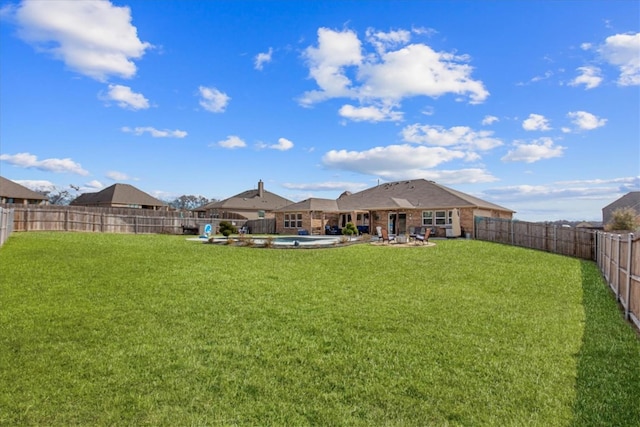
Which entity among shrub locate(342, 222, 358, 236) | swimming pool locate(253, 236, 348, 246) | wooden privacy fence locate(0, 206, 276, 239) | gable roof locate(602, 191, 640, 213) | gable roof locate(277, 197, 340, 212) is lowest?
swimming pool locate(253, 236, 348, 246)

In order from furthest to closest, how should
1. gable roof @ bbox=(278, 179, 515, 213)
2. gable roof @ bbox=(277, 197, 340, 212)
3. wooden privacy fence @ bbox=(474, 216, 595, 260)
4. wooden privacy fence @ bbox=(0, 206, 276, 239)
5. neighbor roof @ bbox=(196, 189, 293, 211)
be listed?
neighbor roof @ bbox=(196, 189, 293, 211) → gable roof @ bbox=(277, 197, 340, 212) → gable roof @ bbox=(278, 179, 515, 213) → wooden privacy fence @ bbox=(0, 206, 276, 239) → wooden privacy fence @ bbox=(474, 216, 595, 260)

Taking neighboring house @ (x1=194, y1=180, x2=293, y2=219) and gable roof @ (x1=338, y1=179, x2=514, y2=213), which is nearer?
gable roof @ (x1=338, y1=179, x2=514, y2=213)

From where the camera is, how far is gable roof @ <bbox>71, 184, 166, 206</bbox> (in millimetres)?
43500

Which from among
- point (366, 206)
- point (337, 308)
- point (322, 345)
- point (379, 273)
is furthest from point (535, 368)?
point (366, 206)

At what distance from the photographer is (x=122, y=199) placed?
144ft

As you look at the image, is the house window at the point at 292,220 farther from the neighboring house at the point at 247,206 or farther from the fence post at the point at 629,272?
the fence post at the point at 629,272

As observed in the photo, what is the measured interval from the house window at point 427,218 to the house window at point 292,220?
10.5 m

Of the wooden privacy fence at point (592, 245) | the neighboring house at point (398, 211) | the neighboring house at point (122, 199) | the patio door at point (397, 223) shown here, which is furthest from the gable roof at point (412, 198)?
the neighboring house at point (122, 199)

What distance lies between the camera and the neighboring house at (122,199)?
4338cm

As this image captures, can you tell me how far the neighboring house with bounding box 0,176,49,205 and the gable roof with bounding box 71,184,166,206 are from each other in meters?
7.29

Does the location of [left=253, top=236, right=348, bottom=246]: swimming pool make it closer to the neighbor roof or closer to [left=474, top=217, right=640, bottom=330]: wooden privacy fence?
[left=474, top=217, right=640, bottom=330]: wooden privacy fence

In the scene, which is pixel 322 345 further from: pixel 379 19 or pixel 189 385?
pixel 379 19

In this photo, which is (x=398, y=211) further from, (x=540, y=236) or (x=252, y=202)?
(x=252, y=202)

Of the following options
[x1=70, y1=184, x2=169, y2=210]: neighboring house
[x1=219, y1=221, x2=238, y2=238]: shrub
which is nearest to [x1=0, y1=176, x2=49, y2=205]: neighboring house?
[x1=70, y1=184, x2=169, y2=210]: neighboring house
